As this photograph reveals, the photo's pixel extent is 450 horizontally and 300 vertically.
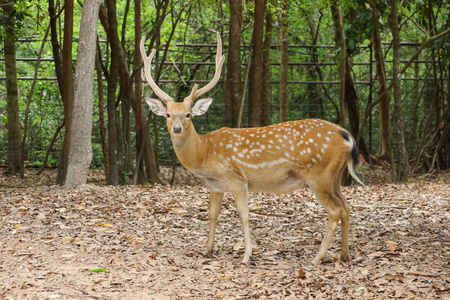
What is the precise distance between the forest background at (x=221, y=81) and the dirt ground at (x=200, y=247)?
2.13 meters

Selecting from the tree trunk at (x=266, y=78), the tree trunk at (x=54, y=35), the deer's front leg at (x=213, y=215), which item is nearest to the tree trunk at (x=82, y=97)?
the tree trunk at (x=54, y=35)

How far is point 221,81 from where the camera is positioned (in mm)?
13508

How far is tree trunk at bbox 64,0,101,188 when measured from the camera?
309 inches

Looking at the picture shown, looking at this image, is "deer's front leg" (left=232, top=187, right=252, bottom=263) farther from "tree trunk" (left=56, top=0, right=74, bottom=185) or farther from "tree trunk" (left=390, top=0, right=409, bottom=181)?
"tree trunk" (left=390, top=0, right=409, bottom=181)

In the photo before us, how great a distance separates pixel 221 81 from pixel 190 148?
27.5 feet

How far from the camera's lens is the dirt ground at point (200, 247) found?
428 cm

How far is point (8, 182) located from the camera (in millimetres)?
11445

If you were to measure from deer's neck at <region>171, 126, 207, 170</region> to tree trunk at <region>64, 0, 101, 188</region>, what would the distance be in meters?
2.98

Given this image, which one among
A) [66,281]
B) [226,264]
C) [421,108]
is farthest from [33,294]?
[421,108]

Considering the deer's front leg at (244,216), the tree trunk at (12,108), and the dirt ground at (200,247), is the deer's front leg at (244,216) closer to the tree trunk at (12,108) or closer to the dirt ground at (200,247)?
the dirt ground at (200,247)

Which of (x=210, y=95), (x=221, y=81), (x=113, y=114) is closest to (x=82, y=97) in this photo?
(x=113, y=114)

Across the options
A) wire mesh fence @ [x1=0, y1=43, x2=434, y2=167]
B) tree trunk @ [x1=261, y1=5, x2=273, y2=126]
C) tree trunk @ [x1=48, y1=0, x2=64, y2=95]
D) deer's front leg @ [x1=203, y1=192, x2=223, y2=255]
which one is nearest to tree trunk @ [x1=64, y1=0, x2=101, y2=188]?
tree trunk @ [x1=48, y1=0, x2=64, y2=95]

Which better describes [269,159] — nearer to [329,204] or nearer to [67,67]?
[329,204]

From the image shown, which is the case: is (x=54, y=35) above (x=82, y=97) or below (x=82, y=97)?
above
